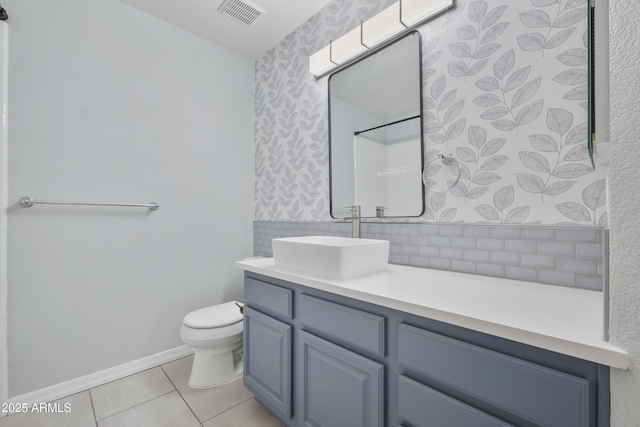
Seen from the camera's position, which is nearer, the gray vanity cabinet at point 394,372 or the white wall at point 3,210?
the gray vanity cabinet at point 394,372

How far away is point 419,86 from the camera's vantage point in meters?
1.46

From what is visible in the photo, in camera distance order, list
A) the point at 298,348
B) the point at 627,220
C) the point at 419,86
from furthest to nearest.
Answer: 1. the point at 419,86
2. the point at 298,348
3. the point at 627,220

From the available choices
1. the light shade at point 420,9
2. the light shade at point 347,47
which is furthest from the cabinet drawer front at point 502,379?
the light shade at point 347,47

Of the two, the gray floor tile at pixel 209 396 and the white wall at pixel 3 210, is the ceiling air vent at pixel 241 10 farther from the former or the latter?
the gray floor tile at pixel 209 396

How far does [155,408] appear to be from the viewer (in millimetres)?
1563

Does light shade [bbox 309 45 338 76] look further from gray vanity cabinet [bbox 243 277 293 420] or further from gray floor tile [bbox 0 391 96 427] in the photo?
gray floor tile [bbox 0 391 96 427]

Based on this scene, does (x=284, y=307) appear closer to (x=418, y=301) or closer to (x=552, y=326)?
(x=418, y=301)

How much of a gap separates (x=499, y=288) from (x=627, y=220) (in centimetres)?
54

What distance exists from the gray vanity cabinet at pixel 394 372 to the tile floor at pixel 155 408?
0.18 metres

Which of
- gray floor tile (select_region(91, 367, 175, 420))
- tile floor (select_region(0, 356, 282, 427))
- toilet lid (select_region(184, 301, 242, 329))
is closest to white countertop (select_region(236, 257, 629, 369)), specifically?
toilet lid (select_region(184, 301, 242, 329))

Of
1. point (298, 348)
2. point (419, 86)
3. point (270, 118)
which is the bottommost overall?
point (298, 348)

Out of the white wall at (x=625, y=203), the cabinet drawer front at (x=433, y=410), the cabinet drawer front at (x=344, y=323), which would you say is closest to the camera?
the white wall at (x=625, y=203)

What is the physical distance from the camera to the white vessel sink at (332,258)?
1134mm

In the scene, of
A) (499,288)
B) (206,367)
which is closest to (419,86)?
(499,288)
